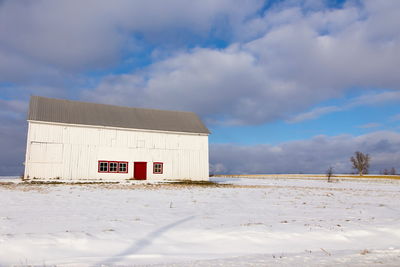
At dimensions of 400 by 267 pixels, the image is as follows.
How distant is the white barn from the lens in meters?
27.6

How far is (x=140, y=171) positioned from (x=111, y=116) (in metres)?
6.83

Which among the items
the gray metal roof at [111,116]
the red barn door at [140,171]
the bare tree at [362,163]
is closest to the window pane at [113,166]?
the red barn door at [140,171]

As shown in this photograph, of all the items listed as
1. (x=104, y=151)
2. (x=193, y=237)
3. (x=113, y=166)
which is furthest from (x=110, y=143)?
(x=193, y=237)

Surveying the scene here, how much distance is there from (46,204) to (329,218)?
37.5 ft

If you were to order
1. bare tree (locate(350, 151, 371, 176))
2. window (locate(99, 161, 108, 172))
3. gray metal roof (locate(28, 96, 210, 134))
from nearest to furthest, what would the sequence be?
gray metal roof (locate(28, 96, 210, 134)) → window (locate(99, 161, 108, 172)) → bare tree (locate(350, 151, 371, 176))

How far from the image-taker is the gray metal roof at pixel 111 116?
2923 centimetres

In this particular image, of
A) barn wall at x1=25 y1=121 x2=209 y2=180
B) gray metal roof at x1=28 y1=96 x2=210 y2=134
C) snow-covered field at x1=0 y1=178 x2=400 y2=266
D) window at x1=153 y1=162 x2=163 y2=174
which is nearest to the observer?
snow-covered field at x1=0 y1=178 x2=400 y2=266

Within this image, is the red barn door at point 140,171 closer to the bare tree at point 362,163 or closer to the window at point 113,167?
the window at point 113,167

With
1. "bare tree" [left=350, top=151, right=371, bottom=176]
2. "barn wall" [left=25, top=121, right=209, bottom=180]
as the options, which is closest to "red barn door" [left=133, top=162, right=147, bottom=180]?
"barn wall" [left=25, top=121, right=209, bottom=180]

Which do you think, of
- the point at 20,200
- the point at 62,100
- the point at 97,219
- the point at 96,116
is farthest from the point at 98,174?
the point at 97,219

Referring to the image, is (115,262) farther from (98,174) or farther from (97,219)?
(98,174)

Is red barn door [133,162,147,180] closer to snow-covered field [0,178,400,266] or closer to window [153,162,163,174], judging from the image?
window [153,162,163,174]

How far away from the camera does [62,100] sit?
1268 inches

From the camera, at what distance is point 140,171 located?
102 ft
